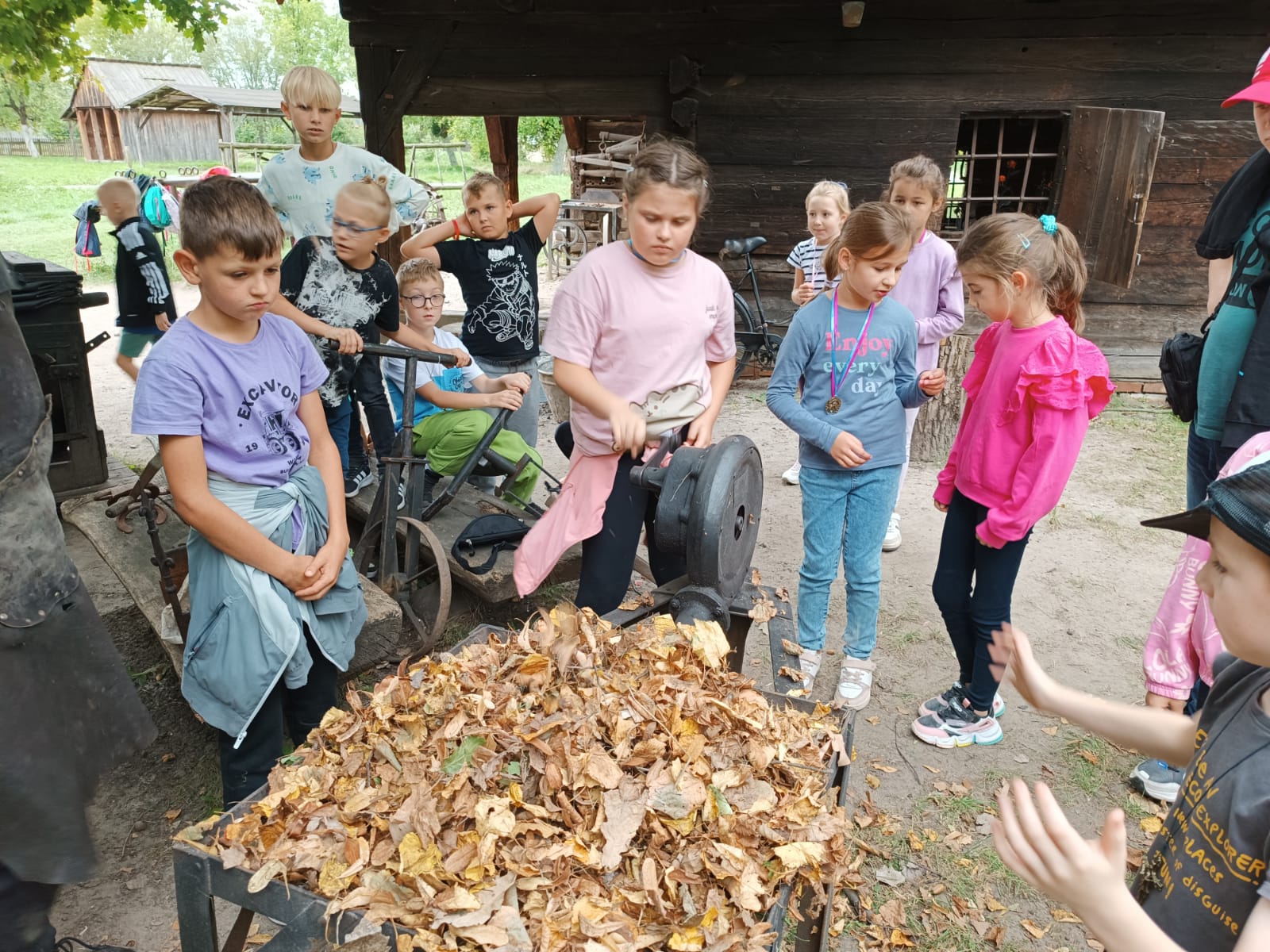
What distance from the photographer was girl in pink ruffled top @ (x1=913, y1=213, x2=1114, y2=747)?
2.64 metres

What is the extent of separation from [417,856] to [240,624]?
1138mm

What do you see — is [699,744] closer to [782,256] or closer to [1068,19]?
[782,256]

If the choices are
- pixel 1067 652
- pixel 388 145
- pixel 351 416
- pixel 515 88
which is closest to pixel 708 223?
pixel 515 88

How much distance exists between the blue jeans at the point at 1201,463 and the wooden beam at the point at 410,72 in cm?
619

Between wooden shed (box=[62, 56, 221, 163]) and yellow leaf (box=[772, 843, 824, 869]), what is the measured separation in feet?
150

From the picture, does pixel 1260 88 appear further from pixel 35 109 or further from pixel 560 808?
pixel 35 109

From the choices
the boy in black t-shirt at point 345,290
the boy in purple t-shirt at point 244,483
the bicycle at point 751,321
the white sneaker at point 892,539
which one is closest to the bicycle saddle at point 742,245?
the bicycle at point 751,321

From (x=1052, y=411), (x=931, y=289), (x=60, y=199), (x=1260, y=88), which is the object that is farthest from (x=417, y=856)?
(x=60, y=199)

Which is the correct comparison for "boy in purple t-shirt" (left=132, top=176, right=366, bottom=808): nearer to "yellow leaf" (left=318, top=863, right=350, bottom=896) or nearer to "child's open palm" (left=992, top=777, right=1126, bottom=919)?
"yellow leaf" (left=318, top=863, right=350, bottom=896)

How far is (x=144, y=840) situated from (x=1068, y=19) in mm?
8246

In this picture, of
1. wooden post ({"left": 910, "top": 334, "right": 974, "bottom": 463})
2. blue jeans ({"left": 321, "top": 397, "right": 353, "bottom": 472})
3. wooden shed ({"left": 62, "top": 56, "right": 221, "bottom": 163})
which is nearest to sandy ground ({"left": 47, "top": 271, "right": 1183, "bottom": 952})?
wooden post ({"left": 910, "top": 334, "right": 974, "bottom": 463})

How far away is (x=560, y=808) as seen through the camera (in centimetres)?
146

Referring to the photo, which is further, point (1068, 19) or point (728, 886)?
point (1068, 19)

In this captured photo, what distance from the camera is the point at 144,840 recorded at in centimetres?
279
